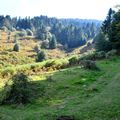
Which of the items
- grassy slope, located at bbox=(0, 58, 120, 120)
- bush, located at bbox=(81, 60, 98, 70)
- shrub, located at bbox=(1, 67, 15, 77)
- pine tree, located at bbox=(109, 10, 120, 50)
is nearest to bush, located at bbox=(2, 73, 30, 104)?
grassy slope, located at bbox=(0, 58, 120, 120)

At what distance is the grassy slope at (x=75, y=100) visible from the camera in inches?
645

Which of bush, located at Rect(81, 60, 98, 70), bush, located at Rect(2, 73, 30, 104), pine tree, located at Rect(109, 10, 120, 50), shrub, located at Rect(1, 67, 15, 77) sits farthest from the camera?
pine tree, located at Rect(109, 10, 120, 50)

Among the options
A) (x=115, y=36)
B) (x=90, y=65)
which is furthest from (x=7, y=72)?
(x=115, y=36)

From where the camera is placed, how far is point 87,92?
2211 centimetres

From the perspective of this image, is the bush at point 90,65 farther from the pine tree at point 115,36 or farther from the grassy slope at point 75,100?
the pine tree at point 115,36

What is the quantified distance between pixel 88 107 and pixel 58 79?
1034 centimetres

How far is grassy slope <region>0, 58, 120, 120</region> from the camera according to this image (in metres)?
16.4

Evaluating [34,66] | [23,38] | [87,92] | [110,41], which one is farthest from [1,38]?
[87,92]

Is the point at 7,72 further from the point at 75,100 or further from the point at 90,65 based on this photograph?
the point at 75,100

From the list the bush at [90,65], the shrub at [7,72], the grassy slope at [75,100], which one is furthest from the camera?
the bush at [90,65]

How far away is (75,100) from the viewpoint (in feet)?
65.0

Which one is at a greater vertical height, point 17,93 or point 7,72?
point 17,93

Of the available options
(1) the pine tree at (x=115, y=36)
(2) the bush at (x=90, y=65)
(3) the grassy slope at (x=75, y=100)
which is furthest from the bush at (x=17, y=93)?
(1) the pine tree at (x=115, y=36)

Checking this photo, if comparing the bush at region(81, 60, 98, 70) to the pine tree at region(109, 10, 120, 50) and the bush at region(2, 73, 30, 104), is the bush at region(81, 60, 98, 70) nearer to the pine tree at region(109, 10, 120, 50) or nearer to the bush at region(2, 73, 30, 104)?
the bush at region(2, 73, 30, 104)
